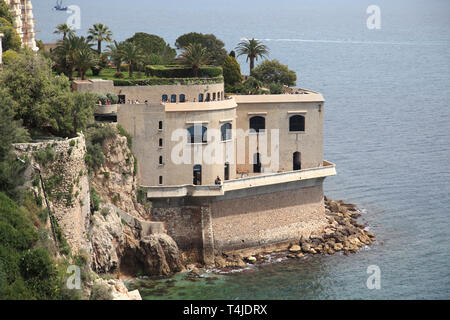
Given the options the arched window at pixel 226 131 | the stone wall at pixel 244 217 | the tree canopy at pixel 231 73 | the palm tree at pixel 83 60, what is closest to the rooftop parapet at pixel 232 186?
the stone wall at pixel 244 217

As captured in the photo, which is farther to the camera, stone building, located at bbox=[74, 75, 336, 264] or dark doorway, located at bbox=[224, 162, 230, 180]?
dark doorway, located at bbox=[224, 162, 230, 180]

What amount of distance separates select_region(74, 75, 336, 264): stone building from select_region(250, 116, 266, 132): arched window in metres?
0.07

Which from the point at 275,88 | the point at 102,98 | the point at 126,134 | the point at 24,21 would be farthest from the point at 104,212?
the point at 24,21

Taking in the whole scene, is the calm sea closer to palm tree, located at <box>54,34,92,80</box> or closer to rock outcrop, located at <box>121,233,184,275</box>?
rock outcrop, located at <box>121,233,184,275</box>

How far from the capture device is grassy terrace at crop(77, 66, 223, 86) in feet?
230

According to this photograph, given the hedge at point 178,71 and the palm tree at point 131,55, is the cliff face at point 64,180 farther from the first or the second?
the palm tree at point 131,55

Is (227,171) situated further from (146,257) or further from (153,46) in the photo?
(153,46)

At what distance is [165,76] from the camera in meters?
72.4

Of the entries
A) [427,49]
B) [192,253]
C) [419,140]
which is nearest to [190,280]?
[192,253]

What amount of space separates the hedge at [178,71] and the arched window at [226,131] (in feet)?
18.6

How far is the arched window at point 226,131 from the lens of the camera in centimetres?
6932

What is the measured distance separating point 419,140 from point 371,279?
157 feet

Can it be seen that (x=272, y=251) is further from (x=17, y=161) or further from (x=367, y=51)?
(x=367, y=51)

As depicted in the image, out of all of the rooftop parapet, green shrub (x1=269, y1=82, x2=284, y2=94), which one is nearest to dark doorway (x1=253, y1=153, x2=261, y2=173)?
the rooftop parapet
